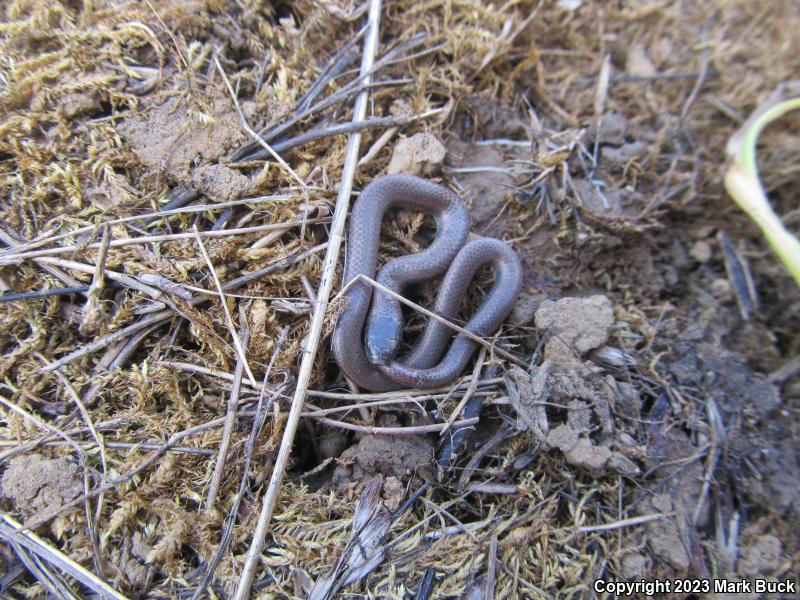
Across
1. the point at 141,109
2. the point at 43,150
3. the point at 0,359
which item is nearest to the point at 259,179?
the point at 141,109

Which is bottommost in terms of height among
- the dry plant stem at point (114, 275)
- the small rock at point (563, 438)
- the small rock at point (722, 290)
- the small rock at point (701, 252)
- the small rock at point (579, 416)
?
the small rock at point (563, 438)

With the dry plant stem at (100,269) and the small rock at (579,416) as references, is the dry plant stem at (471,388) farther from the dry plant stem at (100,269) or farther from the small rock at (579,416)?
the dry plant stem at (100,269)

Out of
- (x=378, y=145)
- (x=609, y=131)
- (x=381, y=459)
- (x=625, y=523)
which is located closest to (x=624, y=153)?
(x=609, y=131)

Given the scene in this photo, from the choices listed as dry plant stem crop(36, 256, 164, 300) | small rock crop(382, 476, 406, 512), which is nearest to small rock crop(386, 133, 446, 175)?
dry plant stem crop(36, 256, 164, 300)

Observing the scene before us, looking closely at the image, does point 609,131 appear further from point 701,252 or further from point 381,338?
point 381,338

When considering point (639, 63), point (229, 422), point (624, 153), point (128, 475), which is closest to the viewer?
point (128, 475)

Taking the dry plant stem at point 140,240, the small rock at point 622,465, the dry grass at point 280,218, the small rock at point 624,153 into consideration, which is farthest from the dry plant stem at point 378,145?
the small rock at point 622,465
